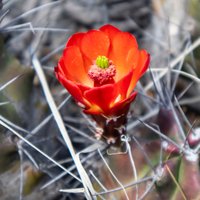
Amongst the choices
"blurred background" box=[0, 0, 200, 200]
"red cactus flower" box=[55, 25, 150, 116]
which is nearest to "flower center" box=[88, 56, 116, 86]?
"red cactus flower" box=[55, 25, 150, 116]

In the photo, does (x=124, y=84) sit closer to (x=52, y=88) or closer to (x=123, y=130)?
(x=123, y=130)

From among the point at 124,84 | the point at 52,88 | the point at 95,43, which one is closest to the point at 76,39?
the point at 95,43

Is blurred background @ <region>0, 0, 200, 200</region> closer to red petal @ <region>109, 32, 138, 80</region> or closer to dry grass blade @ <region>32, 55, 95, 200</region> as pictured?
dry grass blade @ <region>32, 55, 95, 200</region>

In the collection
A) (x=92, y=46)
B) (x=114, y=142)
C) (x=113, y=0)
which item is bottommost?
(x=113, y=0)

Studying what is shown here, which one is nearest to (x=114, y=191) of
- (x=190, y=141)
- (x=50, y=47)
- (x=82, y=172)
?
(x=82, y=172)

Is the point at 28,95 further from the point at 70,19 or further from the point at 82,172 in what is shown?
the point at 70,19
